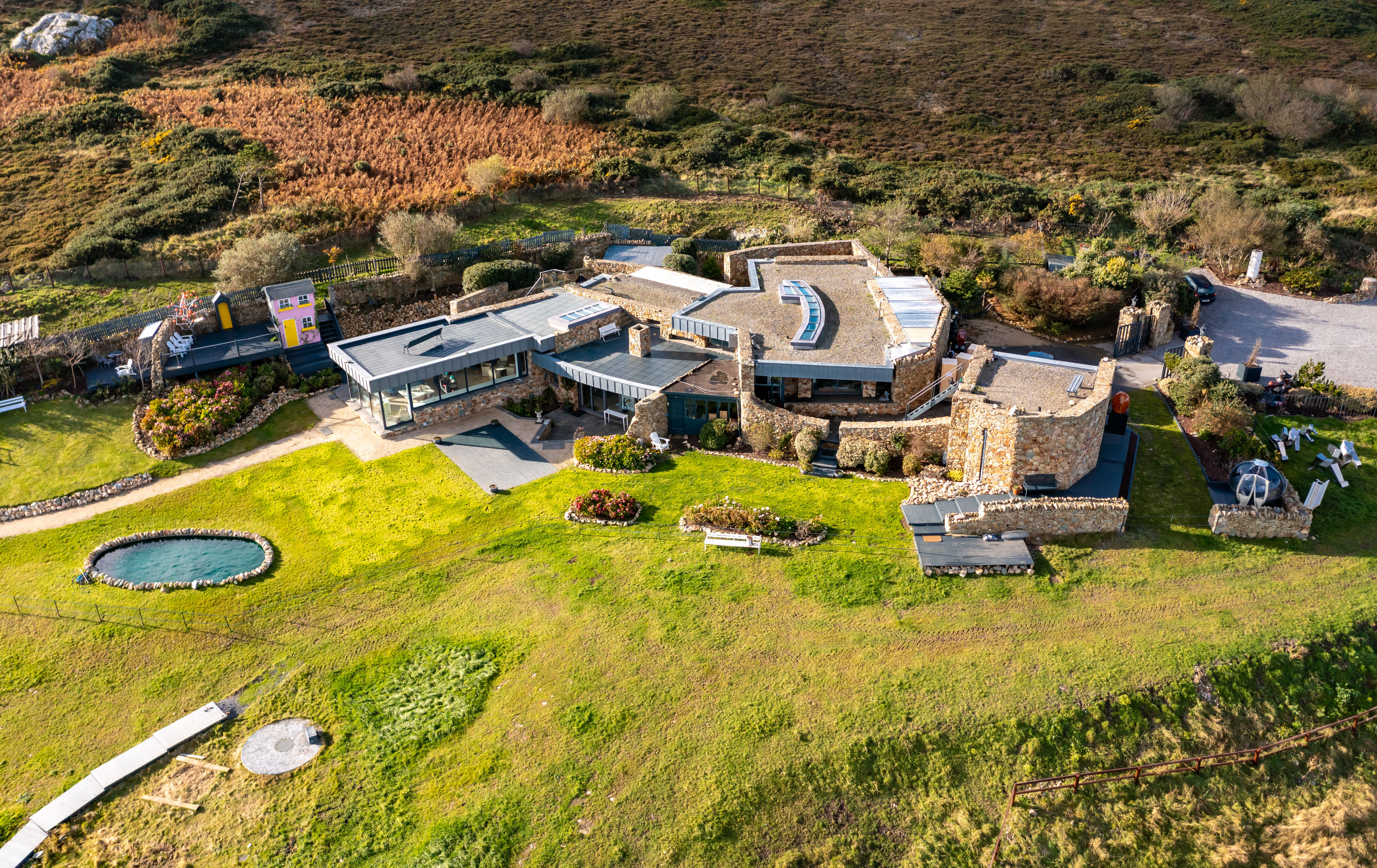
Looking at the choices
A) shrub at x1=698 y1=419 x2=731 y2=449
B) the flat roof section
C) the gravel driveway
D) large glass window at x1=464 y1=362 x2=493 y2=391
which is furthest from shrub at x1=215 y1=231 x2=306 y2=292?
the gravel driveway

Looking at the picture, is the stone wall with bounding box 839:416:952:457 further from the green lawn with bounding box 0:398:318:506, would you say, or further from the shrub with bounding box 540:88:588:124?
the shrub with bounding box 540:88:588:124

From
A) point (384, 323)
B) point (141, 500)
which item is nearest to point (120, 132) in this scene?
point (384, 323)

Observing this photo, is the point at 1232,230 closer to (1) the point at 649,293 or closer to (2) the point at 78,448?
(1) the point at 649,293

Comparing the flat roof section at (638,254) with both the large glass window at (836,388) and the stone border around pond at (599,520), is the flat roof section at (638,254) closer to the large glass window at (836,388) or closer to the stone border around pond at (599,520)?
the large glass window at (836,388)

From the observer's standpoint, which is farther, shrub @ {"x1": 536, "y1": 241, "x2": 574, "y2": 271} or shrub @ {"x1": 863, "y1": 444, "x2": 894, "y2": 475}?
shrub @ {"x1": 536, "y1": 241, "x2": 574, "y2": 271}

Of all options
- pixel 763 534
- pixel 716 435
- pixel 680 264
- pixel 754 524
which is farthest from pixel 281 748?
pixel 680 264

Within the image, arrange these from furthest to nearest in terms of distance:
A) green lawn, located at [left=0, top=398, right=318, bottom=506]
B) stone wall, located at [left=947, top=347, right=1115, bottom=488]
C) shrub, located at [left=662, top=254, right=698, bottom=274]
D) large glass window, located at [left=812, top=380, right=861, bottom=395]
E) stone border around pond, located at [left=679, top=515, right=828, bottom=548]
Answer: shrub, located at [left=662, top=254, right=698, bottom=274], large glass window, located at [left=812, top=380, right=861, bottom=395], green lawn, located at [left=0, top=398, right=318, bottom=506], stone border around pond, located at [left=679, top=515, right=828, bottom=548], stone wall, located at [left=947, top=347, right=1115, bottom=488]

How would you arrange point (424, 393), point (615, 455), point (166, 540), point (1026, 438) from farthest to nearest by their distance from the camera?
point (424, 393) → point (615, 455) → point (166, 540) → point (1026, 438)
